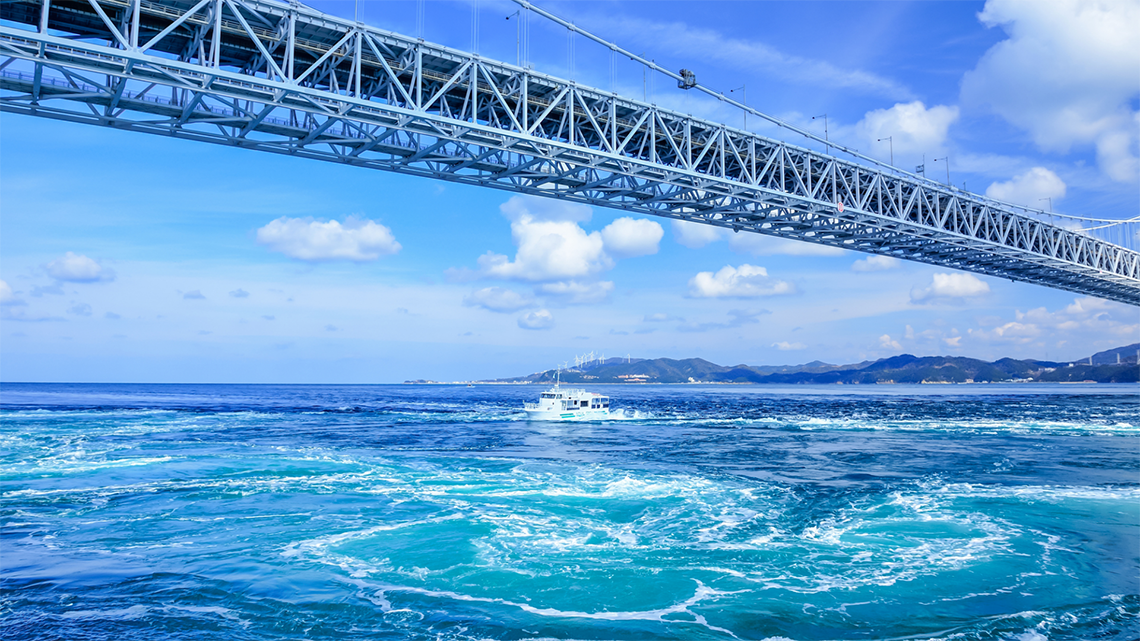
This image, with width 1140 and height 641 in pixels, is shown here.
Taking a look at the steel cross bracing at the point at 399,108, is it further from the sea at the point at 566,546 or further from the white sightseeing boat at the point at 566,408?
the white sightseeing boat at the point at 566,408

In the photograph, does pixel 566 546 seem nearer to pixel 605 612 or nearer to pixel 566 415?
pixel 605 612

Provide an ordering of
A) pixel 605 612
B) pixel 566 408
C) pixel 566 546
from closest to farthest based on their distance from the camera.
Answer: pixel 605 612 < pixel 566 546 < pixel 566 408

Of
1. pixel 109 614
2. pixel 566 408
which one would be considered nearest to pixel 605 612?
pixel 109 614

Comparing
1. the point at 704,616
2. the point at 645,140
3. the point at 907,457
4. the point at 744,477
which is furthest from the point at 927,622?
the point at 645,140

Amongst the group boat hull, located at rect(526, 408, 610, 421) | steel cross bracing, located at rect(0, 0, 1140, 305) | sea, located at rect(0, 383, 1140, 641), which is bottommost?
boat hull, located at rect(526, 408, 610, 421)

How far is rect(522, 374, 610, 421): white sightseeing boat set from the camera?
53312 mm

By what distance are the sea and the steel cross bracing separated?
1279 cm

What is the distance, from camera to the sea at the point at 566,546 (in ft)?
30.6

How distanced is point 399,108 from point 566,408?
34.7 metres

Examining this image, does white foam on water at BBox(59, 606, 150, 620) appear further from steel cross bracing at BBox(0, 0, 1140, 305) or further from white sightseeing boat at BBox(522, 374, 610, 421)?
white sightseeing boat at BBox(522, 374, 610, 421)

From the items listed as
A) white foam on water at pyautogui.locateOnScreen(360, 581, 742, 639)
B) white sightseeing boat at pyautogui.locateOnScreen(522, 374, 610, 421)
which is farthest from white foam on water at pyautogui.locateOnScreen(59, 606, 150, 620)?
white sightseeing boat at pyautogui.locateOnScreen(522, 374, 610, 421)

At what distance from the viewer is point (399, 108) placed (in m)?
24.4

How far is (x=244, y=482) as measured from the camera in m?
20.3

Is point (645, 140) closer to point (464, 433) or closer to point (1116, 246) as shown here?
point (464, 433)
